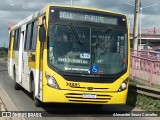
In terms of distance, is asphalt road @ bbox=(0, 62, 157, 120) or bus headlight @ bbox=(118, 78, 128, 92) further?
bus headlight @ bbox=(118, 78, 128, 92)

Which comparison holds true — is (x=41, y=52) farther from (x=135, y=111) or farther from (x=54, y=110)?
(x=135, y=111)

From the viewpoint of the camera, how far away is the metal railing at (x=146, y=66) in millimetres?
19156

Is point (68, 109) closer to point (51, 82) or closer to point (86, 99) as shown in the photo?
point (86, 99)

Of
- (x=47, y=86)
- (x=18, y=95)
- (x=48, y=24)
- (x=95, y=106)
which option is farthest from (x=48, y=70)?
(x=18, y=95)

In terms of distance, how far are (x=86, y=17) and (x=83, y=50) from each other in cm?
94

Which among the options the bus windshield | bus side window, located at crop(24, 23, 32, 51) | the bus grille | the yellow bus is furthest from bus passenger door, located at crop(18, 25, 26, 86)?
the bus grille

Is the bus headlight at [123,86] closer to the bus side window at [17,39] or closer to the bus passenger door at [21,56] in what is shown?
the bus passenger door at [21,56]

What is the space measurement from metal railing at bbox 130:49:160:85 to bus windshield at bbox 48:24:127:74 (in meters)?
7.54

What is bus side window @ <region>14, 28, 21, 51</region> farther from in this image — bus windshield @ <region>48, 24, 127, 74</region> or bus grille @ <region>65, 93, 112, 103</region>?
bus grille @ <region>65, 93, 112, 103</region>

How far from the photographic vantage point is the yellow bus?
10.9 m

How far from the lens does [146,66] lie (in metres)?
20.7

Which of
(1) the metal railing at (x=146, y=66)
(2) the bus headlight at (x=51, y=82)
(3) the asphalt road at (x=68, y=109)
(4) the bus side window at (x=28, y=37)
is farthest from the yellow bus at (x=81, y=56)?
(1) the metal railing at (x=146, y=66)

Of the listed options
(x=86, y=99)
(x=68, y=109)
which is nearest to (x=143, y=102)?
(x=68, y=109)

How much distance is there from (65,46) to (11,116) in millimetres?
2244
